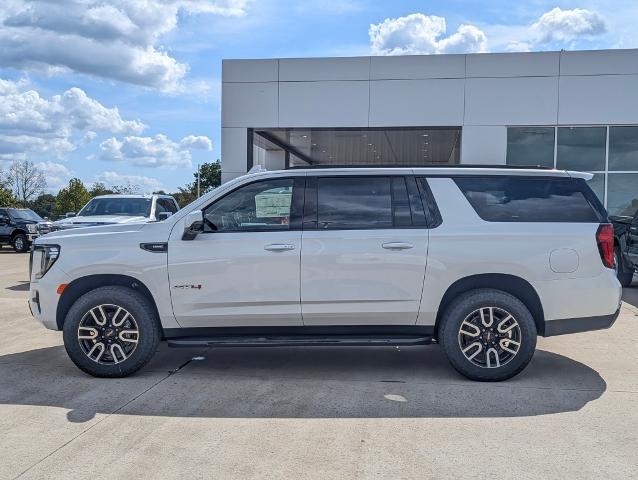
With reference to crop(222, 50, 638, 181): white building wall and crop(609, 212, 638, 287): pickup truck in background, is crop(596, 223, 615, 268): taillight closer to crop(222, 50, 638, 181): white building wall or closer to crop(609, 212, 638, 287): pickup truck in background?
crop(609, 212, 638, 287): pickup truck in background

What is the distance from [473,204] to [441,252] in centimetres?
57

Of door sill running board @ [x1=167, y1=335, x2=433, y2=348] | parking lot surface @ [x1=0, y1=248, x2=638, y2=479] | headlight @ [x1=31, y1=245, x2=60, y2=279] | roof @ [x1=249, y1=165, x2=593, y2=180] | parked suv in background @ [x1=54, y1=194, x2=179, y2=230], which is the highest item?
roof @ [x1=249, y1=165, x2=593, y2=180]

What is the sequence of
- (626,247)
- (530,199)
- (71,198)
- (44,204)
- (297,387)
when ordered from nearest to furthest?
(297,387)
(530,199)
(626,247)
(71,198)
(44,204)

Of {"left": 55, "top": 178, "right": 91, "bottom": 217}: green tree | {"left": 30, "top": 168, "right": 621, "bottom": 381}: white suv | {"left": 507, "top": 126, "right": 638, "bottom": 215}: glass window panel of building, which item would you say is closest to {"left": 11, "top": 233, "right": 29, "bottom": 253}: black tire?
{"left": 507, "top": 126, "right": 638, "bottom": 215}: glass window panel of building

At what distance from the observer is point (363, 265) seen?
18.1 ft

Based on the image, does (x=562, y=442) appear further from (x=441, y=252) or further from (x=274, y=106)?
(x=274, y=106)

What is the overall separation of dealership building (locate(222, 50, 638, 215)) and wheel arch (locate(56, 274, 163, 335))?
13289mm

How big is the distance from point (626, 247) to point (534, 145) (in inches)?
237

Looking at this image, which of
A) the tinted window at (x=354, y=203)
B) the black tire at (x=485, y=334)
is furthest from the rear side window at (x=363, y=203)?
the black tire at (x=485, y=334)

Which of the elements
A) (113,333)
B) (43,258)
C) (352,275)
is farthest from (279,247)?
(43,258)

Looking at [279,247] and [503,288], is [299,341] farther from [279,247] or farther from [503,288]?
[503,288]

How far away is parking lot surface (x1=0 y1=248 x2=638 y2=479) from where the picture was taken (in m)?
3.87

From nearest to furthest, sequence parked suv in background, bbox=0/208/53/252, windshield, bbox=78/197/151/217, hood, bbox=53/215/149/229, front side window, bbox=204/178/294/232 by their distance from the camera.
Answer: front side window, bbox=204/178/294/232
hood, bbox=53/215/149/229
windshield, bbox=78/197/151/217
parked suv in background, bbox=0/208/53/252

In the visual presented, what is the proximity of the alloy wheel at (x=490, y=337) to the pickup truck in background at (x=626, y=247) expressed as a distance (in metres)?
7.17
